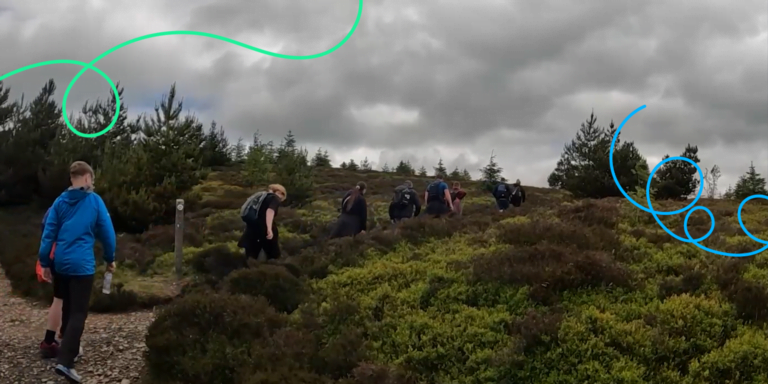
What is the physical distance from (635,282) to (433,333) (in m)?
2.49

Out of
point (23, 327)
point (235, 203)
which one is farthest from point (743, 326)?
point (235, 203)

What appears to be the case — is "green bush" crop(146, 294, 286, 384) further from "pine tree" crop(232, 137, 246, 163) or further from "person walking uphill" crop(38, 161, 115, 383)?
"pine tree" crop(232, 137, 246, 163)

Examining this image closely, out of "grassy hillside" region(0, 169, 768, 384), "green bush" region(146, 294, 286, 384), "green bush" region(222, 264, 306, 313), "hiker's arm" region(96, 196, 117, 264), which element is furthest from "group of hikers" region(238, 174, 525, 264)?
"hiker's arm" region(96, 196, 117, 264)

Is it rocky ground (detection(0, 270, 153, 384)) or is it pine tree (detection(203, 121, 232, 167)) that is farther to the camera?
pine tree (detection(203, 121, 232, 167))

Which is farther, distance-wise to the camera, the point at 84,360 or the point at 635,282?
the point at 635,282

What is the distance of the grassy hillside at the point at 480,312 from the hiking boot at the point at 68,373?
2.16ft

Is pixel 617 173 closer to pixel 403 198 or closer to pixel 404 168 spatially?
pixel 403 198

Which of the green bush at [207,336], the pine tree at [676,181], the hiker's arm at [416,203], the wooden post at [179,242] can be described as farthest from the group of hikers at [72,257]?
the pine tree at [676,181]

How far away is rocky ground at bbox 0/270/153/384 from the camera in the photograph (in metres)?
6.01

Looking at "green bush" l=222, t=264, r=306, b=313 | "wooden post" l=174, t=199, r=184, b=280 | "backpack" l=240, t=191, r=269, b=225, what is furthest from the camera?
"wooden post" l=174, t=199, r=184, b=280

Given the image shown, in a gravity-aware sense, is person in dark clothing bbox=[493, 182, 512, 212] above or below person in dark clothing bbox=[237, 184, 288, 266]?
above

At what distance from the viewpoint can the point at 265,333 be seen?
6.53 meters

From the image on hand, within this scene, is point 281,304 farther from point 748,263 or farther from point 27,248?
point 27,248

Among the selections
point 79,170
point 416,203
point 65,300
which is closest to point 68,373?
point 65,300
